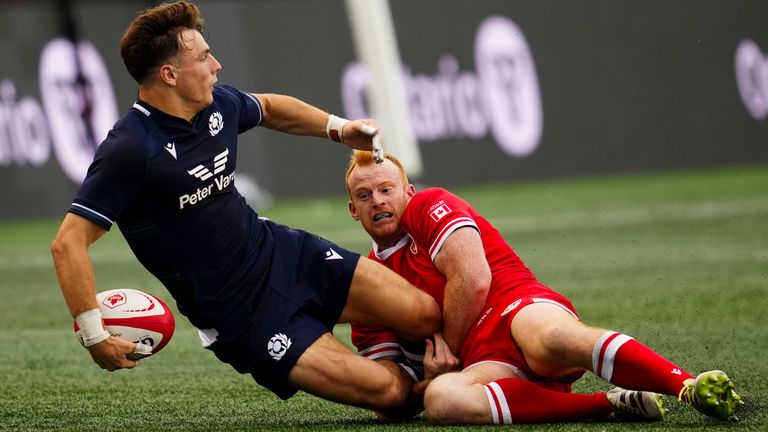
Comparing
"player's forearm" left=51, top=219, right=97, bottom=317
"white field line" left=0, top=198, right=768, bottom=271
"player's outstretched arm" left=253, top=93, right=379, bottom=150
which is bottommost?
"white field line" left=0, top=198, right=768, bottom=271

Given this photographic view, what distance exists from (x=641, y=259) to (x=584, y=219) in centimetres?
293

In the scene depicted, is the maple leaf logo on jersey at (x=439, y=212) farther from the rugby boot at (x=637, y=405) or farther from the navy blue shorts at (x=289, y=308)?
the rugby boot at (x=637, y=405)

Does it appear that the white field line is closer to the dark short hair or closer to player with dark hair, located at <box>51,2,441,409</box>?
player with dark hair, located at <box>51,2,441,409</box>

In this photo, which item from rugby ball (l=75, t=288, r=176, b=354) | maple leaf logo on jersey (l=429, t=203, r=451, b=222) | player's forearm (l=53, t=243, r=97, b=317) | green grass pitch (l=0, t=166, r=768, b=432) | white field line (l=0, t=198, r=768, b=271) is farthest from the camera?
white field line (l=0, t=198, r=768, b=271)

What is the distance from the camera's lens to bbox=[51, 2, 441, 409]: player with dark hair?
4.09 metres

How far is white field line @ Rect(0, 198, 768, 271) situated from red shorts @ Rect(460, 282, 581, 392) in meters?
6.57

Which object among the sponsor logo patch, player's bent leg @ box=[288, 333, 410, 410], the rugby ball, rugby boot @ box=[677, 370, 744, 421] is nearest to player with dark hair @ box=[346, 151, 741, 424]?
rugby boot @ box=[677, 370, 744, 421]

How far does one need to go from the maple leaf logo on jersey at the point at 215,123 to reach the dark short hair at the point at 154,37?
276 mm

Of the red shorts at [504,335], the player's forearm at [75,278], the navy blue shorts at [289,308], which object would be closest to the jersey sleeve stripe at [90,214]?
the player's forearm at [75,278]

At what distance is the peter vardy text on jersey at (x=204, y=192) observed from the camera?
4234 mm

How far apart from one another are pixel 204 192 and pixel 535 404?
1.36 m

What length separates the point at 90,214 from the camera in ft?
13.1

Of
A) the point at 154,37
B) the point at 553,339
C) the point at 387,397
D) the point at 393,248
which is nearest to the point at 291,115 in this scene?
the point at 393,248

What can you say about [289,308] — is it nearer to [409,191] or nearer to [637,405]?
[409,191]
